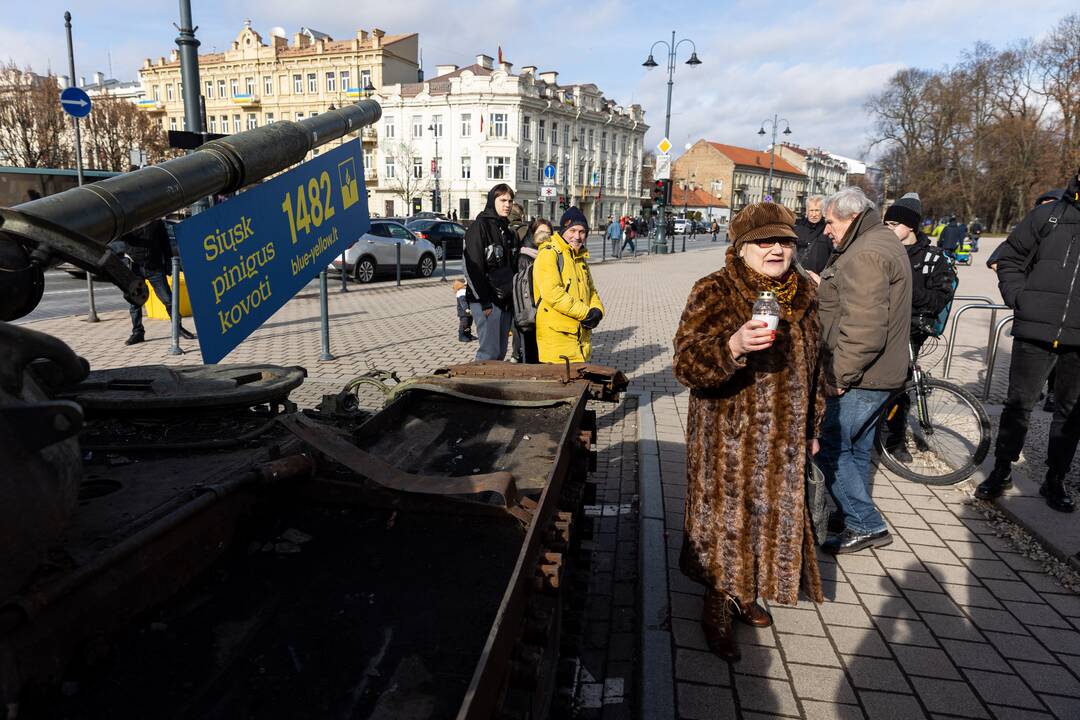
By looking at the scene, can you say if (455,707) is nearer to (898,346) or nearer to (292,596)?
(292,596)

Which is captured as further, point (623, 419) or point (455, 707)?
point (623, 419)

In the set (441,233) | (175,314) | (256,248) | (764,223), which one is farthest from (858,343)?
(441,233)

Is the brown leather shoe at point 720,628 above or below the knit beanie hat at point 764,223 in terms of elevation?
below

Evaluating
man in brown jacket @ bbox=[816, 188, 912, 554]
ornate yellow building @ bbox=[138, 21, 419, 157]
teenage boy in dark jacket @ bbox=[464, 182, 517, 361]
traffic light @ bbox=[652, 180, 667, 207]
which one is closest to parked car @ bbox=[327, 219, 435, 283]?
traffic light @ bbox=[652, 180, 667, 207]

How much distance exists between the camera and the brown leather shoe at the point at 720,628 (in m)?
3.00

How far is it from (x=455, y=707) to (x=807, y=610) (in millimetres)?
2459

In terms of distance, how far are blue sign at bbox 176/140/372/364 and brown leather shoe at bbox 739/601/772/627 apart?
105 inches

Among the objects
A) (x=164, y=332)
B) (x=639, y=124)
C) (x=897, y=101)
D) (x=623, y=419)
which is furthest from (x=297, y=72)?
(x=623, y=419)

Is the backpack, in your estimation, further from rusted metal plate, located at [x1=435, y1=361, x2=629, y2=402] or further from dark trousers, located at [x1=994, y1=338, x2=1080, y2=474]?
dark trousers, located at [x1=994, y1=338, x2=1080, y2=474]

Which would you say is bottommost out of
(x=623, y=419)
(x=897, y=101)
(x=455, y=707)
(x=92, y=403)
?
(x=623, y=419)

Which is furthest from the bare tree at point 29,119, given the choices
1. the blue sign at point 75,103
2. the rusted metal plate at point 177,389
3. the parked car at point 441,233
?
the rusted metal plate at point 177,389

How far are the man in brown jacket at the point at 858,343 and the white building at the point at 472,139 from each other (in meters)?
62.9

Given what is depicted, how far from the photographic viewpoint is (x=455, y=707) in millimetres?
1518

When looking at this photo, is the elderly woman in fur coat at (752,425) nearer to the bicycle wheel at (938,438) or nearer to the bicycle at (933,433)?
the bicycle at (933,433)
